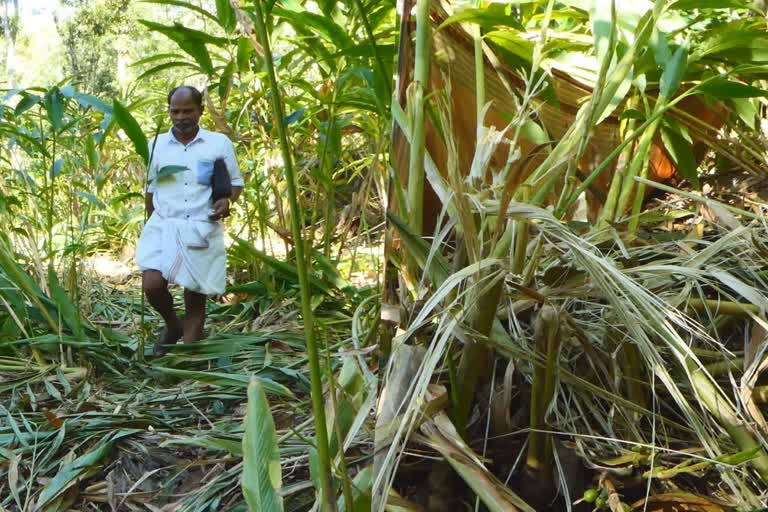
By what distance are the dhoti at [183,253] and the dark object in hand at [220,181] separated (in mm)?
84

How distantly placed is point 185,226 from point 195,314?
23 cm

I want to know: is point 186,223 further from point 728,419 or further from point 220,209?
point 728,419

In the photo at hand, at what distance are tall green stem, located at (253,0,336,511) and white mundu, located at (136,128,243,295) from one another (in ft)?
5.13

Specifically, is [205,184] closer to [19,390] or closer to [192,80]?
[19,390]

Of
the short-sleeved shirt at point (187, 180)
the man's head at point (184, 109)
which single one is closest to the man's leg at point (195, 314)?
the short-sleeved shirt at point (187, 180)

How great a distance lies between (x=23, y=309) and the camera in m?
1.90

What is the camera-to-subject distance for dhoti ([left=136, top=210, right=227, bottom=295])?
6.86 feet

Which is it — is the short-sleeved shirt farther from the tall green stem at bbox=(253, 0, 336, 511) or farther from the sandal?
the tall green stem at bbox=(253, 0, 336, 511)

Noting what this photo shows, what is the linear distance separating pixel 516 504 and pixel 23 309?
152 cm

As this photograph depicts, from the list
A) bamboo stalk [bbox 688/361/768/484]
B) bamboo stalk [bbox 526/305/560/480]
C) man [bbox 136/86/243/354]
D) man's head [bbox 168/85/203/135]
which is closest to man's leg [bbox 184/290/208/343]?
man [bbox 136/86/243/354]

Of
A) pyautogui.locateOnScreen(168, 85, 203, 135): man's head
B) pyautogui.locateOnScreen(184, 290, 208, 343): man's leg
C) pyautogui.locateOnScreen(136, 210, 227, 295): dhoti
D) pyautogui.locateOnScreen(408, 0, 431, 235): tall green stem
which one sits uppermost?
pyautogui.locateOnScreen(408, 0, 431, 235): tall green stem

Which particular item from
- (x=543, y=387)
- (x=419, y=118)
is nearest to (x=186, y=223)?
(x=419, y=118)

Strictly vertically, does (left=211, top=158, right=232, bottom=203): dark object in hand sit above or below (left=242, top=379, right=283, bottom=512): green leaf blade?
below

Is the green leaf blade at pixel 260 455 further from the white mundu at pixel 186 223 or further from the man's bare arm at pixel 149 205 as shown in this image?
the man's bare arm at pixel 149 205
